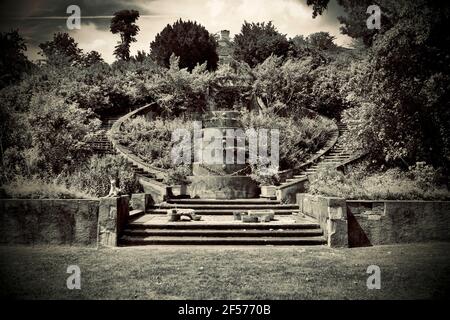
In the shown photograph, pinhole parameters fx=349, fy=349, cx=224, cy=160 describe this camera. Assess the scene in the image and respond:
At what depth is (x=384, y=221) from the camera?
799 centimetres

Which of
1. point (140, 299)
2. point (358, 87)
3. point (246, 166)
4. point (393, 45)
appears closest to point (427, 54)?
point (393, 45)

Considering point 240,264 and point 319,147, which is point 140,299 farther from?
point 319,147

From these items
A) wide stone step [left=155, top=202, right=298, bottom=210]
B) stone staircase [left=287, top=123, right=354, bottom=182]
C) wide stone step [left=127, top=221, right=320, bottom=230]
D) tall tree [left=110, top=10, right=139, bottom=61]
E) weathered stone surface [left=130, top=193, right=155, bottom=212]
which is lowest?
wide stone step [left=127, top=221, right=320, bottom=230]

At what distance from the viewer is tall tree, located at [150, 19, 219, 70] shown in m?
26.8

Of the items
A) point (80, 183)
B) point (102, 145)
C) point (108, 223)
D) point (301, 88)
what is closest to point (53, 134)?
point (102, 145)

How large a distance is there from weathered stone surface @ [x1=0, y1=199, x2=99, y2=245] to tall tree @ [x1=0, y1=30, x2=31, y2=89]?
7.92 metres

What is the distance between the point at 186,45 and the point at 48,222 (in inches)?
852

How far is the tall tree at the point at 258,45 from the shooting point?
27.8m

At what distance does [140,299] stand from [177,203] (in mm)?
7409

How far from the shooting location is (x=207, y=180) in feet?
43.3

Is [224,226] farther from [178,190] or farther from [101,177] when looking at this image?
[101,177]

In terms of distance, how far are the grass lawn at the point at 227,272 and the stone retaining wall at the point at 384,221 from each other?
35 cm

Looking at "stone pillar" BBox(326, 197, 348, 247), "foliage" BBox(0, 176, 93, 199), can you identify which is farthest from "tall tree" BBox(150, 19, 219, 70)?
"stone pillar" BBox(326, 197, 348, 247)

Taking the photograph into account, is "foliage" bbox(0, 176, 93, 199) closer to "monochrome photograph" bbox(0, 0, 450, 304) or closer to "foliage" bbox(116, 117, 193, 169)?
"monochrome photograph" bbox(0, 0, 450, 304)
